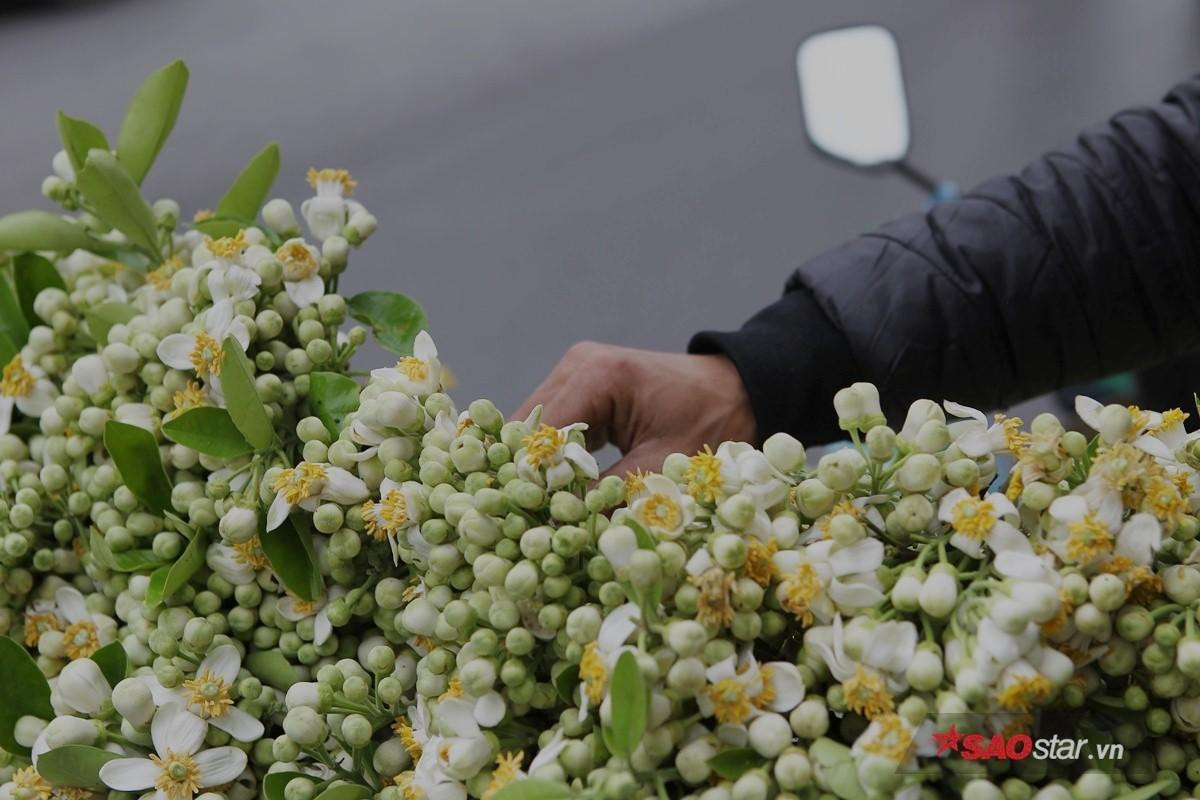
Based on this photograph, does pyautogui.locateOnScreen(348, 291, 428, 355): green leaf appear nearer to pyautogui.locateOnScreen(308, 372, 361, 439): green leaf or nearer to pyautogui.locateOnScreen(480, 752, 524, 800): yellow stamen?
pyautogui.locateOnScreen(308, 372, 361, 439): green leaf

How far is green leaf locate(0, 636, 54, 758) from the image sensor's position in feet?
2.12

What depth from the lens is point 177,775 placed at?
23.7 inches

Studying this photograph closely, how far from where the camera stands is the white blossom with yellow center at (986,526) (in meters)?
0.52

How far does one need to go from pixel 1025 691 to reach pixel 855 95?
44.6 inches

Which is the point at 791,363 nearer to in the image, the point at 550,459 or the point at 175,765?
the point at 550,459

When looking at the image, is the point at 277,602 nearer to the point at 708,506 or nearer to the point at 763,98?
the point at 708,506

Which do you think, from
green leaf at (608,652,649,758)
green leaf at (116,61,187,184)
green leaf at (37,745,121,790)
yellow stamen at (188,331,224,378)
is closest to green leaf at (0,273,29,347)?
green leaf at (116,61,187,184)

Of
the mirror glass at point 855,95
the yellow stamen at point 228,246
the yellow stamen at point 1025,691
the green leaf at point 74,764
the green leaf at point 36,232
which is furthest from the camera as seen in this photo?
the mirror glass at point 855,95

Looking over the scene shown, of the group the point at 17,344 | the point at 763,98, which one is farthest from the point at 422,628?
the point at 763,98

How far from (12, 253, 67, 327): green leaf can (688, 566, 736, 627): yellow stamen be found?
519 millimetres

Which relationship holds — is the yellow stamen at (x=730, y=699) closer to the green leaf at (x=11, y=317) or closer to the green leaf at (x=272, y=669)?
the green leaf at (x=272, y=669)

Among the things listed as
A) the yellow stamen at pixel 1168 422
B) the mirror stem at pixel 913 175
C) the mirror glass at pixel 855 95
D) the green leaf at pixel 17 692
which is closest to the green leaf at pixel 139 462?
the green leaf at pixel 17 692

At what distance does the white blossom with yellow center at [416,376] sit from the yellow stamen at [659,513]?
0.47 feet

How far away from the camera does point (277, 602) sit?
2.18ft
